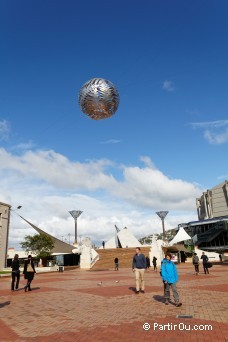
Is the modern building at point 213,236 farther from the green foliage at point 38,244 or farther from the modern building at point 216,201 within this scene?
the green foliage at point 38,244

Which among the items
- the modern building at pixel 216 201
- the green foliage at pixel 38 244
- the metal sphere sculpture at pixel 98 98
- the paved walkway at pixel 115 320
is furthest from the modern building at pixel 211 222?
the metal sphere sculpture at pixel 98 98

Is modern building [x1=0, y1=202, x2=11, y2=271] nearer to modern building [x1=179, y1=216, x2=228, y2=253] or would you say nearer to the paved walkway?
the paved walkway

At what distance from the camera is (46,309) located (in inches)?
332

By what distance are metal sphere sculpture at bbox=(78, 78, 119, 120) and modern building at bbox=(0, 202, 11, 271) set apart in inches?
1628

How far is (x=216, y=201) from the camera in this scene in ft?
281

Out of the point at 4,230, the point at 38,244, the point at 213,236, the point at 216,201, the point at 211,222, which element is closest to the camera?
the point at 38,244

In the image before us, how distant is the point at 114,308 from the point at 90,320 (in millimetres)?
1552

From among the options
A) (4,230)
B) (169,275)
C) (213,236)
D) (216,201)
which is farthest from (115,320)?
(216,201)

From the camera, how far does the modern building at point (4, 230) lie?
4500cm

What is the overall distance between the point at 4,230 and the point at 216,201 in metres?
59.6

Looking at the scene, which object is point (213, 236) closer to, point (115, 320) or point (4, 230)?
point (4, 230)

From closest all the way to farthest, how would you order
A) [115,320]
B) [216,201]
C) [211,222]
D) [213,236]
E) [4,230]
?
[115,320] → [4,230] → [213,236] → [211,222] → [216,201]

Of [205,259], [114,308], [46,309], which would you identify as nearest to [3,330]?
[46,309]

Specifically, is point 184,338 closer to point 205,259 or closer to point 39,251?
point 205,259
